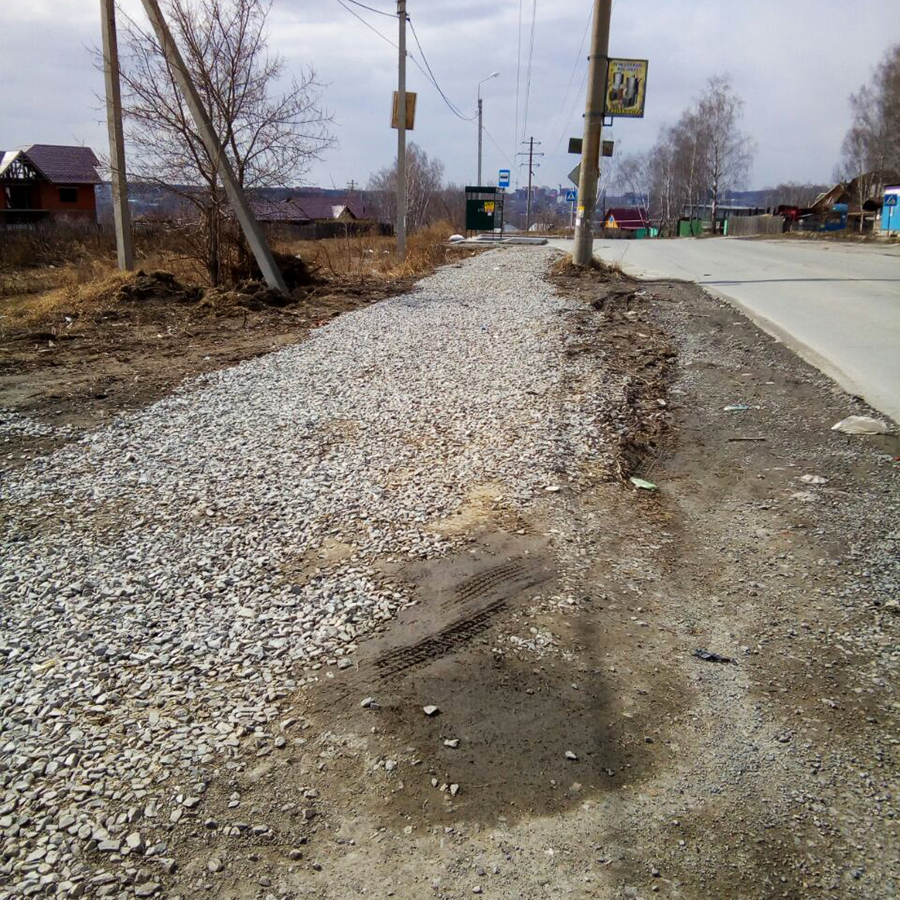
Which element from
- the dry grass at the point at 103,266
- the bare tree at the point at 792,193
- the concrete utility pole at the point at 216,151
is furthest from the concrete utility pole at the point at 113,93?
the bare tree at the point at 792,193

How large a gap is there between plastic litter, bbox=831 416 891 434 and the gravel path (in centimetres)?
202

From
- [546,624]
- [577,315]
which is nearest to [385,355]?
[577,315]

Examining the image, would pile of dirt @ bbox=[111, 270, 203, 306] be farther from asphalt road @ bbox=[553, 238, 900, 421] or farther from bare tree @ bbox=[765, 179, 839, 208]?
bare tree @ bbox=[765, 179, 839, 208]

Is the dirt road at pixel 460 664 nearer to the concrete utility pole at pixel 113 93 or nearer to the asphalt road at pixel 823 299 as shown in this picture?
the asphalt road at pixel 823 299

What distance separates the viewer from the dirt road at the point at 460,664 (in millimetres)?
2438

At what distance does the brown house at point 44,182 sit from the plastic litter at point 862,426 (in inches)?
2241

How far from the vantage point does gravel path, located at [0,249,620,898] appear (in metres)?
2.70

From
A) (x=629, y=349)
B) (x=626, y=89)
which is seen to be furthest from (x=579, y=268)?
(x=629, y=349)

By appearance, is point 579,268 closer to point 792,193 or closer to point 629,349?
point 629,349

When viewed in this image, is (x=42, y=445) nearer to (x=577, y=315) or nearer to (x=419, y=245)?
(x=577, y=315)

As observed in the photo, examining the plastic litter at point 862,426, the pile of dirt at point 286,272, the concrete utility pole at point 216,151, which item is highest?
the concrete utility pole at point 216,151

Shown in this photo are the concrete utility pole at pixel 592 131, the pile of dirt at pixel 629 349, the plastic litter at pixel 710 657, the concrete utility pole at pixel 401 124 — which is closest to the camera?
the plastic litter at pixel 710 657

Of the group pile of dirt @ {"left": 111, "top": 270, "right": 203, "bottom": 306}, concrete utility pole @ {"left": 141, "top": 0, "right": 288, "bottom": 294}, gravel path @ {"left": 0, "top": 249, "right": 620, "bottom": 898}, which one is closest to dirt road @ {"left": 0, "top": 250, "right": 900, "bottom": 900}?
gravel path @ {"left": 0, "top": 249, "right": 620, "bottom": 898}

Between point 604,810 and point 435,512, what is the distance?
247cm
